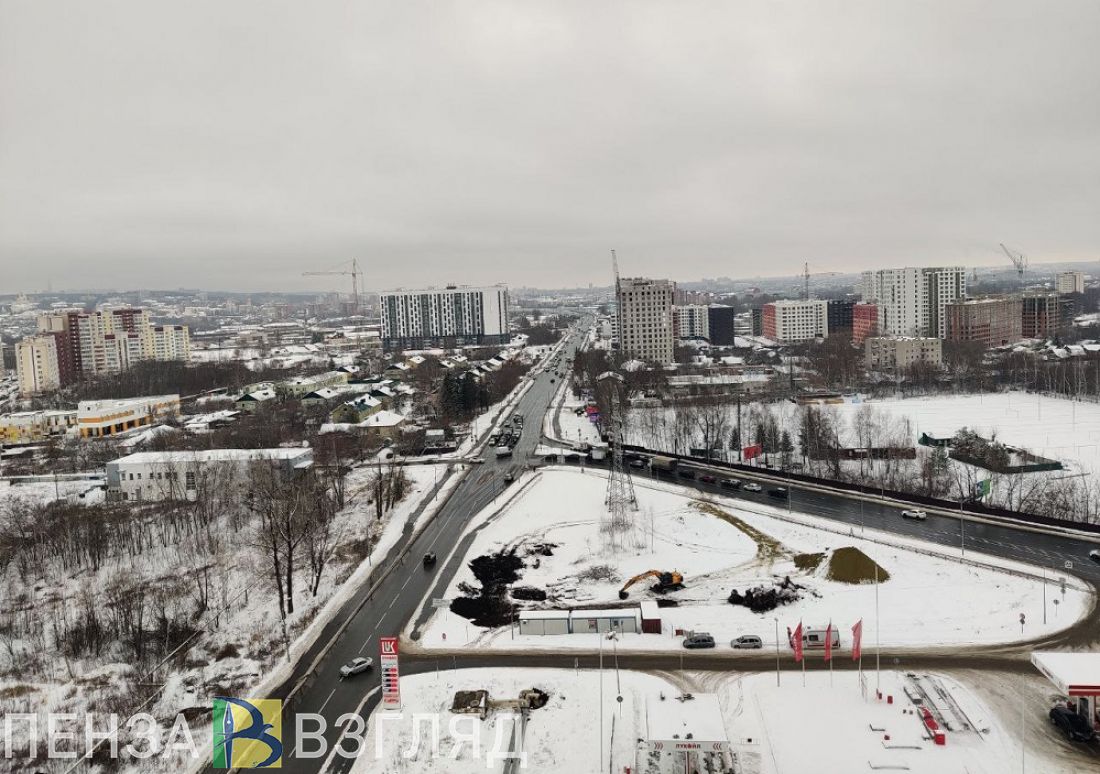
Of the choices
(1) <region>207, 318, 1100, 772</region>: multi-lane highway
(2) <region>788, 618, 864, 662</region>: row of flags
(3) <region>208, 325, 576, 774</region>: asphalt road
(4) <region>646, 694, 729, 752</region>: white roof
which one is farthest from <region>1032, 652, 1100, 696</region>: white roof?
(3) <region>208, 325, 576, 774</region>: asphalt road

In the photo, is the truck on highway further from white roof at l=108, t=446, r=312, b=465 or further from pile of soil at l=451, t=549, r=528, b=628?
white roof at l=108, t=446, r=312, b=465

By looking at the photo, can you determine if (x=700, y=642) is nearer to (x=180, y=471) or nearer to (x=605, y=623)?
(x=605, y=623)


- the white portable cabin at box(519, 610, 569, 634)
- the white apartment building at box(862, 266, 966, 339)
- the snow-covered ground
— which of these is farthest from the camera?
the white apartment building at box(862, 266, 966, 339)

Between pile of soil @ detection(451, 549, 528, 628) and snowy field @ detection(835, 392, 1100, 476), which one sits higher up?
snowy field @ detection(835, 392, 1100, 476)

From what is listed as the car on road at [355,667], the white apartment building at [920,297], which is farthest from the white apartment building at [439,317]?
the car on road at [355,667]

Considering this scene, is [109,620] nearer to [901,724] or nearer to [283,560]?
[283,560]

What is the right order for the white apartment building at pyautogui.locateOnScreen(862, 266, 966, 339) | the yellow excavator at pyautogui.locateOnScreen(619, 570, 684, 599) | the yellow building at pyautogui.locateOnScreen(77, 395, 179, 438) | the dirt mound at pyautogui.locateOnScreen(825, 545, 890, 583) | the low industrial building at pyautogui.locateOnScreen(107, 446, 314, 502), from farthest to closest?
the white apartment building at pyautogui.locateOnScreen(862, 266, 966, 339) < the yellow building at pyautogui.locateOnScreen(77, 395, 179, 438) < the low industrial building at pyautogui.locateOnScreen(107, 446, 314, 502) < the yellow excavator at pyautogui.locateOnScreen(619, 570, 684, 599) < the dirt mound at pyautogui.locateOnScreen(825, 545, 890, 583)

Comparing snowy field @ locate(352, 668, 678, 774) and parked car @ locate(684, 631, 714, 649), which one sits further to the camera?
parked car @ locate(684, 631, 714, 649)
